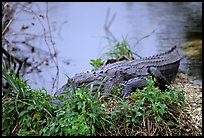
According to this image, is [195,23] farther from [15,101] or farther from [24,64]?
[15,101]

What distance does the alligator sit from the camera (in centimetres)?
348

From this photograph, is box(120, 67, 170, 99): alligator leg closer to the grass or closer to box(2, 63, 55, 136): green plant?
the grass

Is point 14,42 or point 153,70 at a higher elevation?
point 14,42

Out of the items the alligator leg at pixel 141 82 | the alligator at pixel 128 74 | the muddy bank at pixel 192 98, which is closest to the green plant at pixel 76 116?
the alligator at pixel 128 74

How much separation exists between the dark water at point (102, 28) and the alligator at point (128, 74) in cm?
44

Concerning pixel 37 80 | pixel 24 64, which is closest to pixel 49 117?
pixel 37 80

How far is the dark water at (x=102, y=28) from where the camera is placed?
15.8ft

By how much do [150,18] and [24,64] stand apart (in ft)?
7.54

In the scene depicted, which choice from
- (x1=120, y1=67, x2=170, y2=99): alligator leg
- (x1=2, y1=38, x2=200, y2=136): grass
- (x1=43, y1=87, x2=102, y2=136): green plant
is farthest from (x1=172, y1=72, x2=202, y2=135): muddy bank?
(x1=43, y1=87, x2=102, y2=136): green plant

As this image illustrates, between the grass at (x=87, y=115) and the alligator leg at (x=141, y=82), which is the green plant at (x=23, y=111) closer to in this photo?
the grass at (x=87, y=115)

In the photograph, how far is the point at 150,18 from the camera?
6.35 meters

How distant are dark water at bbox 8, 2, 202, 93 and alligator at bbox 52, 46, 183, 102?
0.44 metres

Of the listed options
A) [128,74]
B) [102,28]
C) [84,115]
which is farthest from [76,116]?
[102,28]

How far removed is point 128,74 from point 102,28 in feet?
7.54
